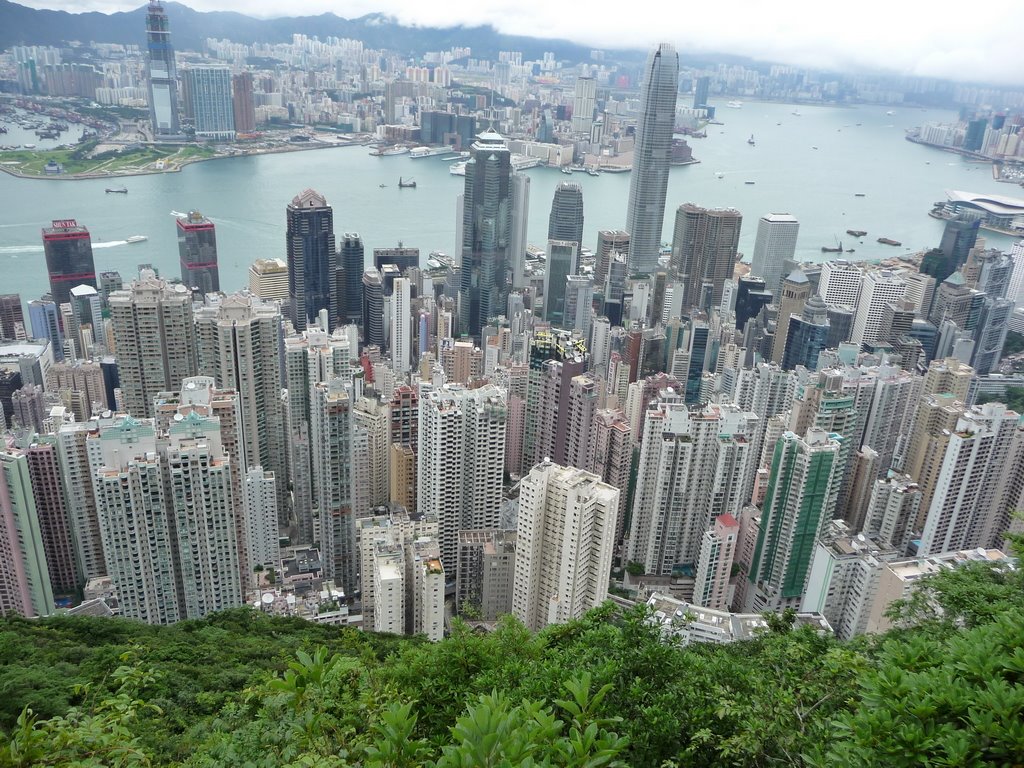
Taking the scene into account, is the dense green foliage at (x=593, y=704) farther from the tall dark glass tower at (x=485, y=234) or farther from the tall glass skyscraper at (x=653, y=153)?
the tall glass skyscraper at (x=653, y=153)

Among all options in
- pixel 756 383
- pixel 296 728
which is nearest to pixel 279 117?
pixel 756 383

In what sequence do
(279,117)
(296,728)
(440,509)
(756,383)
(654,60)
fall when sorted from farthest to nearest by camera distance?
(279,117)
(654,60)
(756,383)
(440,509)
(296,728)

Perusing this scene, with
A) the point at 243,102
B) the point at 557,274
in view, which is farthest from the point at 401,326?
the point at 243,102

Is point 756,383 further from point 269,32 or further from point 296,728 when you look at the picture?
point 269,32

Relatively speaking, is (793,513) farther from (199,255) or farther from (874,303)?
(199,255)

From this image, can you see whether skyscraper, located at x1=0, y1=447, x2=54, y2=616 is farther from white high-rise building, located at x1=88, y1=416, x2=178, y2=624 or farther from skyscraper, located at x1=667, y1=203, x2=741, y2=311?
skyscraper, located at x1=667, y1=203, x2=741, y2=311

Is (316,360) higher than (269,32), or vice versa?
(269,32)
